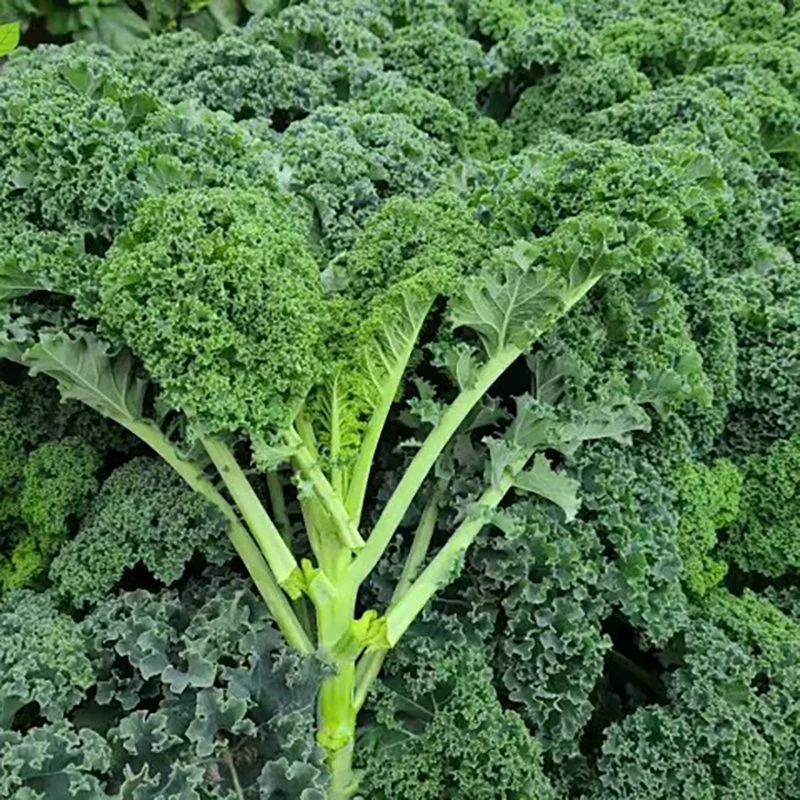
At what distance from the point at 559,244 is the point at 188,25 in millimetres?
3314

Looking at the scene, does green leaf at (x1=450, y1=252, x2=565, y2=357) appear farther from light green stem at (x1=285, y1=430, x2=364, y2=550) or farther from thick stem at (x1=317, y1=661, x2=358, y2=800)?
thick stem at (x1=317, y1=661, x2=358, y2=800)

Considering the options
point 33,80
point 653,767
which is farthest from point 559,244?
point 33,80

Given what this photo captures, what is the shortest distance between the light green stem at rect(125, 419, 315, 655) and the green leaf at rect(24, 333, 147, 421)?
51mm

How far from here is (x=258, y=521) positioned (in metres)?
2.22

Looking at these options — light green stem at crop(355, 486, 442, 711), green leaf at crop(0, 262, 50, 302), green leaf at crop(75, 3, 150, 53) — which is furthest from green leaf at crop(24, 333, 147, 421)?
green leaf at crop(75, 3, 150, 53)

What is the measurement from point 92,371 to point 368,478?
625mm

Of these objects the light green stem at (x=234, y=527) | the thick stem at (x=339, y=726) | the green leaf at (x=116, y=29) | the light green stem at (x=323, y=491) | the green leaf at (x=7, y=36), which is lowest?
the green leaf at (x=116, y=29)

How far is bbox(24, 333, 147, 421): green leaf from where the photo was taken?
220 cm

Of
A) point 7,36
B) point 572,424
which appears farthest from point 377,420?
point 7,36

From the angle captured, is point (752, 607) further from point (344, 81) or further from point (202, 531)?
point (344, 81)

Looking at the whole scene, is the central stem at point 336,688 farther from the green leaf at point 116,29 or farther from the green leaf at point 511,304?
the green leaf at point 116,29

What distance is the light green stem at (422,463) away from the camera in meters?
2.23

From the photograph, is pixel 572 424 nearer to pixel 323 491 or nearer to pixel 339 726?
pixel 323 491

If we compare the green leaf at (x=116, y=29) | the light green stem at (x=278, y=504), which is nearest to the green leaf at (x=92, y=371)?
the light green stem at (x=278, y=504)
